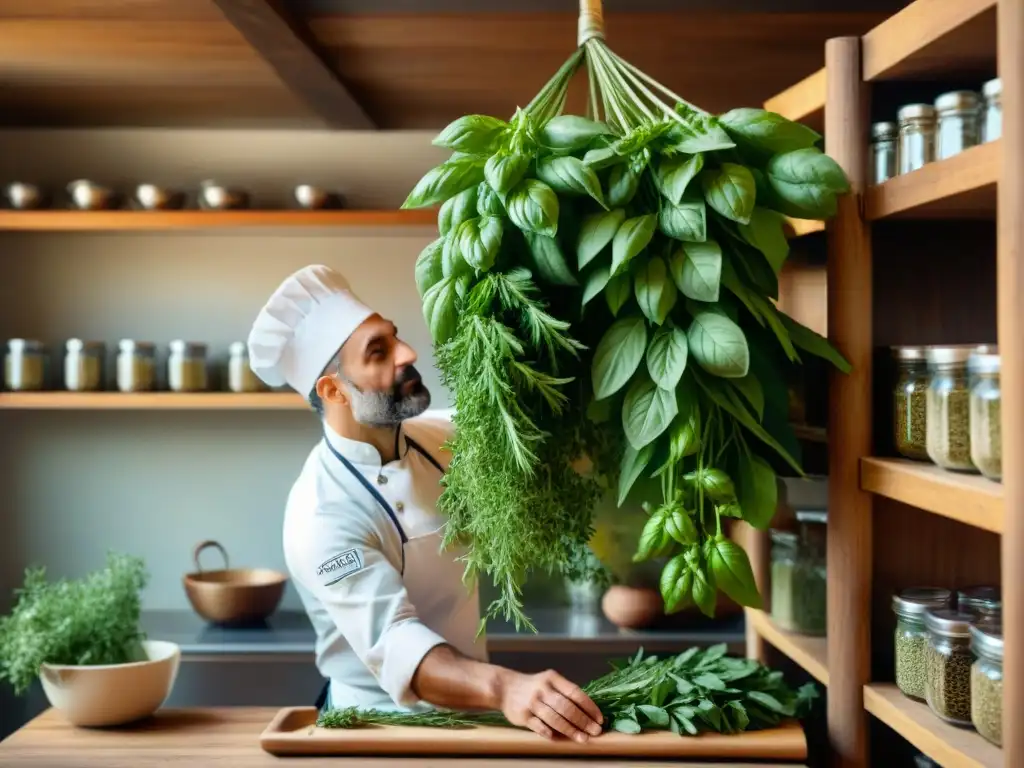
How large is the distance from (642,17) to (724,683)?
124 cm

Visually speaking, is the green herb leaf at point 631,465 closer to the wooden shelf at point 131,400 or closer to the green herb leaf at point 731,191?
the green herb leaf at point 731,191

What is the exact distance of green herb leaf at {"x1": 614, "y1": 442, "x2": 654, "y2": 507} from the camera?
1217mm

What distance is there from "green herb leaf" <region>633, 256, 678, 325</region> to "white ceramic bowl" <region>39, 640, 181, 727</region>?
1.03 meters

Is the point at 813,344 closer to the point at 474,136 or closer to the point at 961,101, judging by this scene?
the point at 961,101

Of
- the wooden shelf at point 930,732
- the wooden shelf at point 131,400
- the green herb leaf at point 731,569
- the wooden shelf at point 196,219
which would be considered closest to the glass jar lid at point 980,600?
the wooden shelf at point 930,732

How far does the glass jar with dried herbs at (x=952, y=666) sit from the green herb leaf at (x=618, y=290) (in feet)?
1.61

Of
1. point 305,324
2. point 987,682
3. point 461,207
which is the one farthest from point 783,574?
point 305,324

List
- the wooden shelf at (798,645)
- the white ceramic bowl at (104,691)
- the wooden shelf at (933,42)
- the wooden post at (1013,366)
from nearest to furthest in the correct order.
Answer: the wooden post at (1013,366) → the wooden shelf at (933,42) → the wooden shelf at (798,645) → the white ceramic bowl at (104,691)

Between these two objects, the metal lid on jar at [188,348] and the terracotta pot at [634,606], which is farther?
the metal lid on jar at [188,348]

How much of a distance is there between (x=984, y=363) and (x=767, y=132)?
0.37 metres

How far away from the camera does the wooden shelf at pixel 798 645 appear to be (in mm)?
1369

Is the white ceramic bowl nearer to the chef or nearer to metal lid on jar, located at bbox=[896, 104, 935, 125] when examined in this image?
the chef

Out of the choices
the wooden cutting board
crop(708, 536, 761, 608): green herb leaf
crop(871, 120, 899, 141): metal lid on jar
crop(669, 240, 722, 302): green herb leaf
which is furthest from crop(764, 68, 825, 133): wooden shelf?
the wooden cutting board

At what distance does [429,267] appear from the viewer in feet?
4.25
